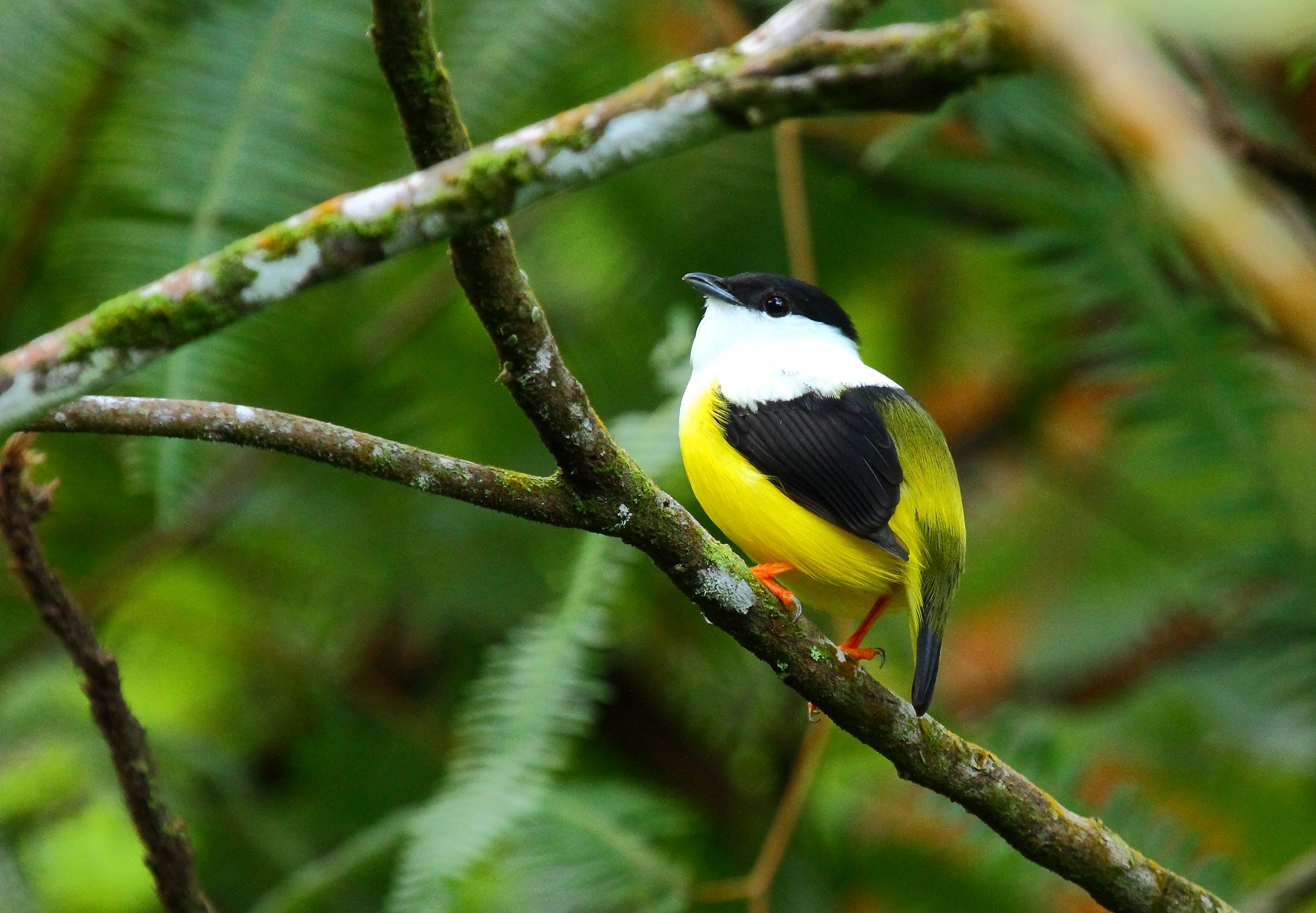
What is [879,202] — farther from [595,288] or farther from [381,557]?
[381,557]

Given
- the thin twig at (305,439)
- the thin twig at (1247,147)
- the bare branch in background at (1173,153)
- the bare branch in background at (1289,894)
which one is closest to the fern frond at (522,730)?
the thin twig at (305,439)

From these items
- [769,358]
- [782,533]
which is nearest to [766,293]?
[769,358]

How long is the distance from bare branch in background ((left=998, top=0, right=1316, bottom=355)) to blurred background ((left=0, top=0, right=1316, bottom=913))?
259cm

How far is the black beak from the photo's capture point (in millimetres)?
3365

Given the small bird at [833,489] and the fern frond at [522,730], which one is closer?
the small bird at [833,489]

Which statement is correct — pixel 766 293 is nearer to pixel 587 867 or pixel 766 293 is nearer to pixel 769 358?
pixel 769 358

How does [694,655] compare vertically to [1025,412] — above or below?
below

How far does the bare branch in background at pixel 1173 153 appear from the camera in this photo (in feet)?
2.48

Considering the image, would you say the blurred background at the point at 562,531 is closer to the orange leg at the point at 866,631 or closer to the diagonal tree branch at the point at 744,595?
the orange leg at the point at 866,631

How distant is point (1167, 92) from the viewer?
0.85 metres

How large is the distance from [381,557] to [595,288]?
1.60 metres

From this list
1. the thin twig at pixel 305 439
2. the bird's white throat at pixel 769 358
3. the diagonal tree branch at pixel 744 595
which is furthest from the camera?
the bird's white throat at pixel 769 358

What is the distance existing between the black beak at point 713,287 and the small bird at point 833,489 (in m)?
0.41

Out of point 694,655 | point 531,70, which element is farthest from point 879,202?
point 694,655
